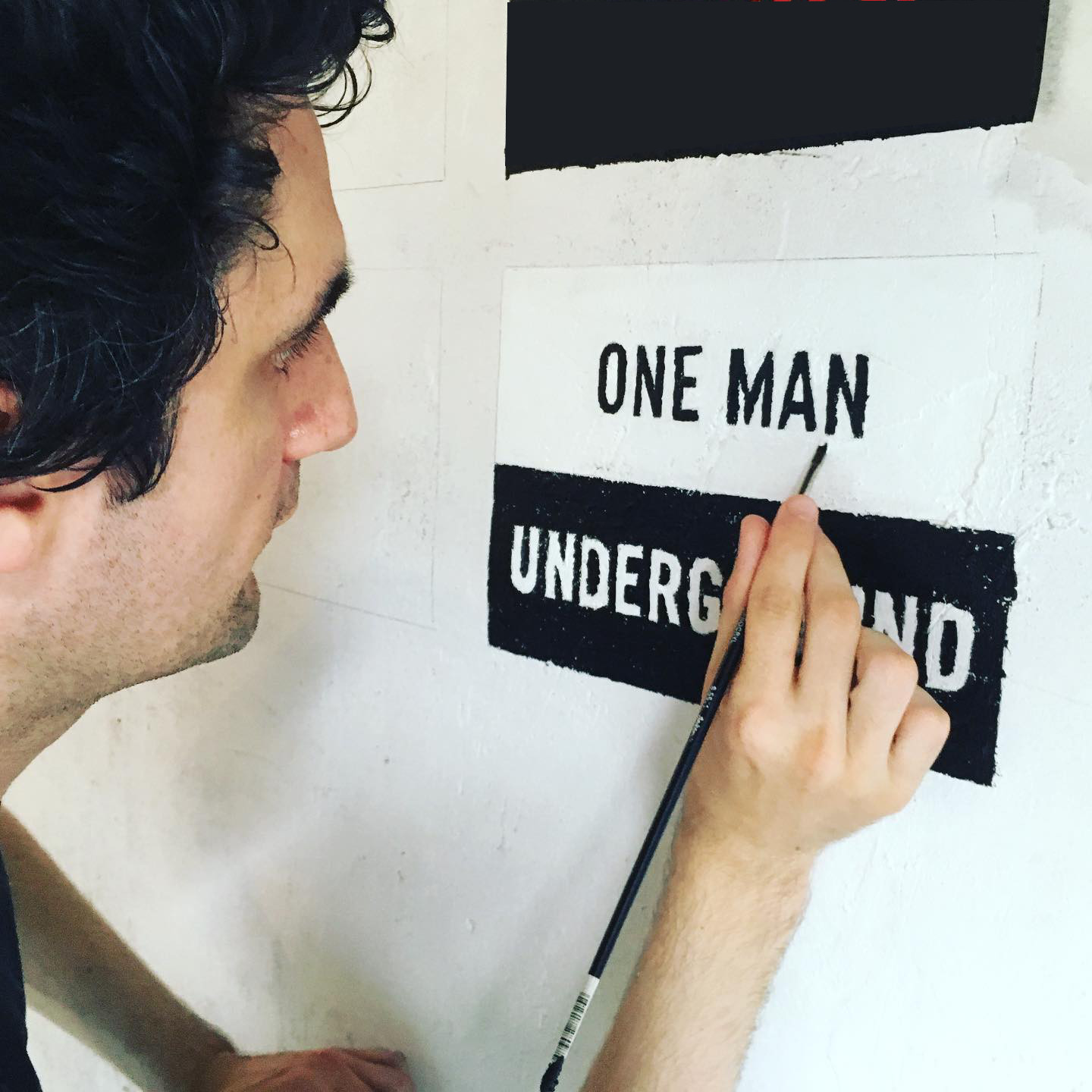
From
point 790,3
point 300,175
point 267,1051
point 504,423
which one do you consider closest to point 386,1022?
point 267,1051

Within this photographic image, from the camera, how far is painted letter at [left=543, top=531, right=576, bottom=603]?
0.69 m

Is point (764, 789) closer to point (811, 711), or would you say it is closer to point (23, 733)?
point (811, 711)

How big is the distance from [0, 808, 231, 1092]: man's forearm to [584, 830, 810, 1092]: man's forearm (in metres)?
0.65

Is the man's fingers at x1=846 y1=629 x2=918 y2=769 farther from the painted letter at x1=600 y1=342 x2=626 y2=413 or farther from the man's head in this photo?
the man's head

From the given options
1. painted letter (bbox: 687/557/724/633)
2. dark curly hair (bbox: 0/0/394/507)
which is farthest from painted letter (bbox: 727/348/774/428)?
dark curly hair (bbox: 0/0/394/507)

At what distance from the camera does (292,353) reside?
0.60m

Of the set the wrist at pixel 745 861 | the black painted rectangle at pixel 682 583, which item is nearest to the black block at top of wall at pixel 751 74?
the black painted rectangle at pixel 682 583

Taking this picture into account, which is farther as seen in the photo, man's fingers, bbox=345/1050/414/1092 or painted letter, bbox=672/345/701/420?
man's fingers, bbox=345/1050/414/1092

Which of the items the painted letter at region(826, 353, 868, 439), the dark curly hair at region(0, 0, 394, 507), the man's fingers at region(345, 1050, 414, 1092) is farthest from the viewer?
the man's fingers at region(345, 1050, 414, 1092)

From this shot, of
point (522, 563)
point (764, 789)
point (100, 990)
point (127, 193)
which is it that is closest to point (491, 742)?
point (522, 563)

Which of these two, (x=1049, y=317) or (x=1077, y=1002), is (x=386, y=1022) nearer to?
(x=1077, y=1002)

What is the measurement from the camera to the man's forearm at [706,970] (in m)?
0.58

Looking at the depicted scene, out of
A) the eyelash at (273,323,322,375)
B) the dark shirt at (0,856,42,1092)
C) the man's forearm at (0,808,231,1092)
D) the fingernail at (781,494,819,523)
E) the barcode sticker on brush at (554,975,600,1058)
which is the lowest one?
the man's forearm at (0,808,231,1092)

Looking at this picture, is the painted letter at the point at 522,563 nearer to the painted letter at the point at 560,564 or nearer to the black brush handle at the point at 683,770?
the painted letter at the point at 560,564
